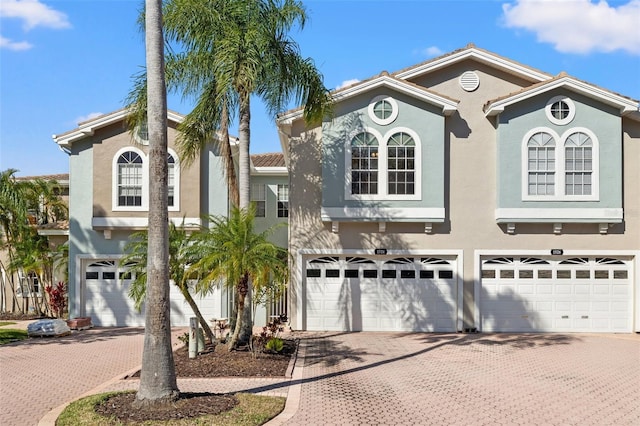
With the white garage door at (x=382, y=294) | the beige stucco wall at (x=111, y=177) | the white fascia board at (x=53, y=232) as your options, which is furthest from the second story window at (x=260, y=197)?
the white fascia board at (x=53, y=232)

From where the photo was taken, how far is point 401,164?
15.8m

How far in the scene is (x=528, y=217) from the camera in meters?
15.6

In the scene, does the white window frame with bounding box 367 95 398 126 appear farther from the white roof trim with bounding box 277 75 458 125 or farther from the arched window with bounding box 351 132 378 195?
the arched window with bounding box 351 132 378 195

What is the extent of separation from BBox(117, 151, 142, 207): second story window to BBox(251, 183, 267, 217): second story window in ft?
15.0

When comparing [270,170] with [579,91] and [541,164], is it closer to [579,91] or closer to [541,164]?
[541,164]

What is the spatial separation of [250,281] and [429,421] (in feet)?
18.1

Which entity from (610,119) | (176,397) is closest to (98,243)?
(176,397)

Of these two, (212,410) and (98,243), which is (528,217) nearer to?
(212,410)

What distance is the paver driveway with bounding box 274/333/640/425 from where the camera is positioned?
8148 millimetres

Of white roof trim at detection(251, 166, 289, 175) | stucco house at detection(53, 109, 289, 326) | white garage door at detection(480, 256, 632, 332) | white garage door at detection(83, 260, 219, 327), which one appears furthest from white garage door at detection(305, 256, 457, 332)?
white roof trim at detection(251, 166, 289, 175)

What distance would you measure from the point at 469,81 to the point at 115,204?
37.9 feet

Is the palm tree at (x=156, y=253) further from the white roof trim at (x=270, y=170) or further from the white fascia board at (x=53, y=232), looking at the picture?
the white fascia board at (x=53, y=232)

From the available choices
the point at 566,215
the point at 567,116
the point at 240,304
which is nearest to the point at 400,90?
the point at 567,116

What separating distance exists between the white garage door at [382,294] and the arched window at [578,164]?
411 cm
